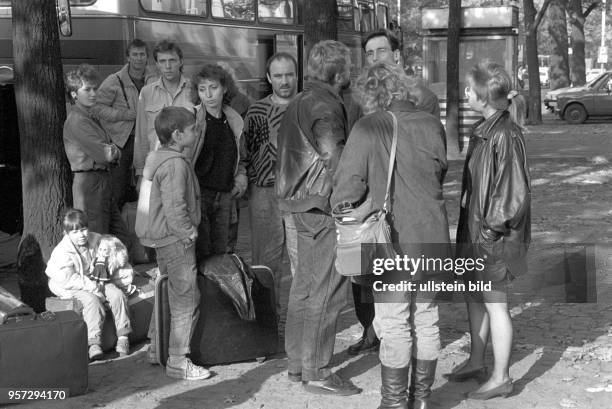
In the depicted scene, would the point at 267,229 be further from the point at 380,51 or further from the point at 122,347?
the point at 380,51

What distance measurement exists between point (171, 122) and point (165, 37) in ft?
20.2

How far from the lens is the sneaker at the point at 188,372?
225 inches

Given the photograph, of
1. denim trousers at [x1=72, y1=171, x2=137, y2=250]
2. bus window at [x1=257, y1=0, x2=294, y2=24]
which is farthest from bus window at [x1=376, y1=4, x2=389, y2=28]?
denim trousers at [x1=72, y1=171, x2=137, y2=250]

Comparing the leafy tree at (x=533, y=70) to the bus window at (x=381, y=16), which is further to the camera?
the leafy tree at (x=533, y=70)

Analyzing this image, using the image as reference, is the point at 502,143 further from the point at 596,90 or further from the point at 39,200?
the point at 596,90

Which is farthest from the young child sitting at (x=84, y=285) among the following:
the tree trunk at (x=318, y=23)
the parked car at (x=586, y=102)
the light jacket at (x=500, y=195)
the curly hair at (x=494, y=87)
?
the parked car at (x=586, y=102)

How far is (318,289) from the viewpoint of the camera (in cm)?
545

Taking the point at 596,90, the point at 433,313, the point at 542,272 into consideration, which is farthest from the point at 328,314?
the point at 596,90

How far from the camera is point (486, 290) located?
5301 mm

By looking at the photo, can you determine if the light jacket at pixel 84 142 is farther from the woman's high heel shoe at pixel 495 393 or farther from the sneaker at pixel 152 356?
the woman's high heel shoe at pixel 495 393

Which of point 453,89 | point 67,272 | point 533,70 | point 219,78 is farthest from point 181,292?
point 533,70

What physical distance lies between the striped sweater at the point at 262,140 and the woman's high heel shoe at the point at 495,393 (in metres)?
1.79

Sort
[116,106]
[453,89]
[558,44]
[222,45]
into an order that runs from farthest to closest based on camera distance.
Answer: [558,44] < [453,89] < [222,45] < [116,106]

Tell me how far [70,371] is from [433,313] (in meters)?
1.93
